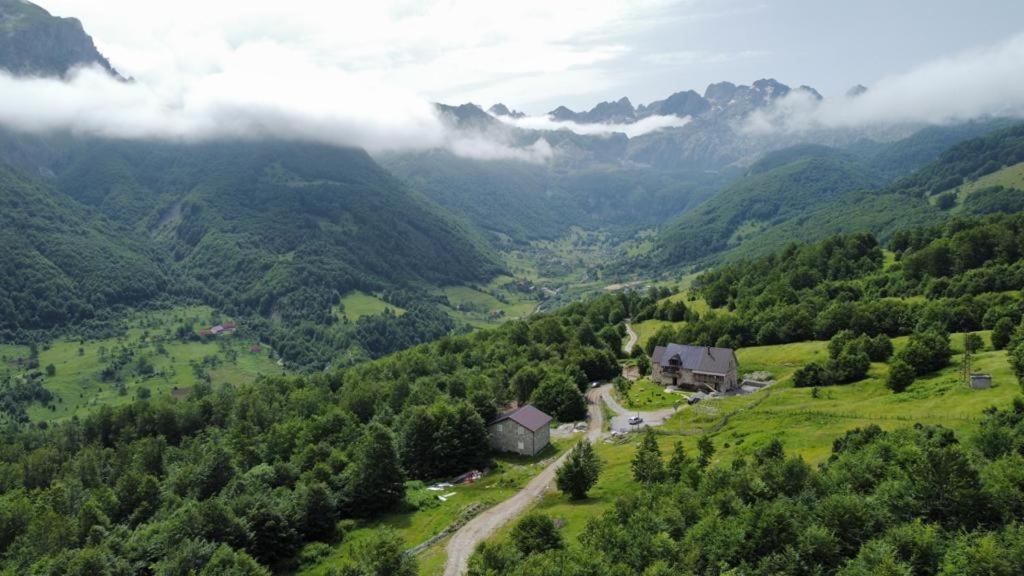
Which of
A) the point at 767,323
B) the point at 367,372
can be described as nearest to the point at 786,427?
the point at 767,323

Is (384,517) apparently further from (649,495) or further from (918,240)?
(918,240)

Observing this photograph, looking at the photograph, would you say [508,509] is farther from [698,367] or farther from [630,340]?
[630,340]

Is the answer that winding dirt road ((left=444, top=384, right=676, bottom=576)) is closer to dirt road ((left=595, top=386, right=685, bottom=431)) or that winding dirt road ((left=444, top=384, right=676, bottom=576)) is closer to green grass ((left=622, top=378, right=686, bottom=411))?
dirt road ((left=595, top=386, right=685, bottom=431))

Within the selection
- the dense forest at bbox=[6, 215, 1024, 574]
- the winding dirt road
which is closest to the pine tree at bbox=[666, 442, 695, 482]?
the dense forest at bbox=[6, 215, 1024, 574]

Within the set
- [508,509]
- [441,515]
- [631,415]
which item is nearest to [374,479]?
[441,515]

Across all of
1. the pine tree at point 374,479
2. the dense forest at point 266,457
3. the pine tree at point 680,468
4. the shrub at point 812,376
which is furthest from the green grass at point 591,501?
the shrub at point 812,376

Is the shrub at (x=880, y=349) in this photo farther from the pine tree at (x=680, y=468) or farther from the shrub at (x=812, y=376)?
the pine tree at (x=680, y=468)

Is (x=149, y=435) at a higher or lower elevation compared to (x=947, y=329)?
lower
